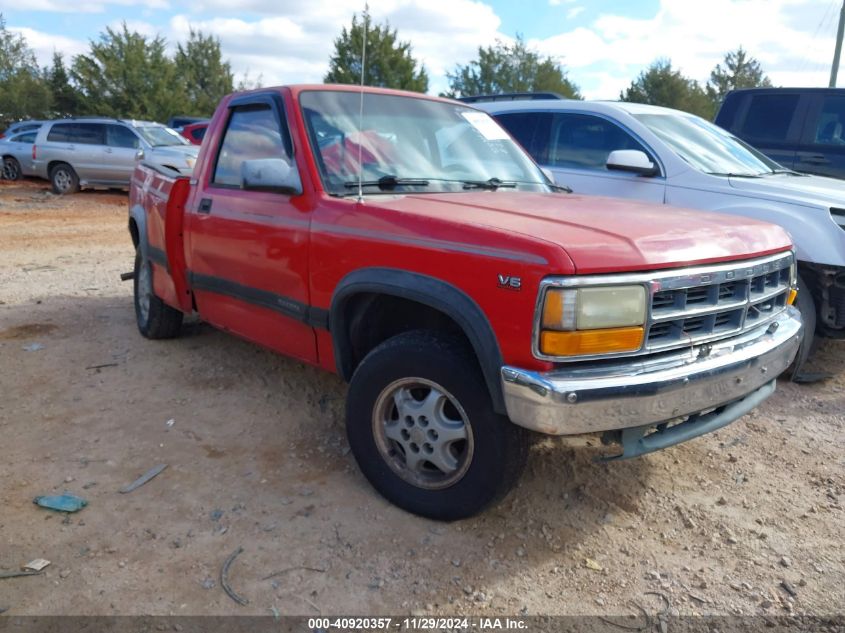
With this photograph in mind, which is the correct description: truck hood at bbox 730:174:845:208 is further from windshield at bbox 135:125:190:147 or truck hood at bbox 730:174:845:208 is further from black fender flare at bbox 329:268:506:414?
windshield at bbox 135:125:190:147

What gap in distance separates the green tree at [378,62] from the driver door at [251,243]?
2928 cm

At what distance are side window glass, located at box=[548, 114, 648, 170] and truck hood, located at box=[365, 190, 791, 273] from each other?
2.48 meters

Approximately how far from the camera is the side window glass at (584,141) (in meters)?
5.98

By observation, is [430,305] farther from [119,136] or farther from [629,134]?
[119,136]

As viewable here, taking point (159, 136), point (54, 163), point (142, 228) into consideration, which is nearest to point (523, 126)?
point (142, 228)

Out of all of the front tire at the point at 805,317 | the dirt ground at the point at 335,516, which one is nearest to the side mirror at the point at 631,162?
the front tire at the point at 805,317

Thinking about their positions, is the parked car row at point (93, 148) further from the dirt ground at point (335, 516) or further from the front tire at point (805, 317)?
the front tire at point (805, 317)

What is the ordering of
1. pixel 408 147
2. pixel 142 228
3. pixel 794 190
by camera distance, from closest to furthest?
pixel 408 147 → pixel 794 190 → pixel 142 228

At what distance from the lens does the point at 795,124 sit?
24.6ft

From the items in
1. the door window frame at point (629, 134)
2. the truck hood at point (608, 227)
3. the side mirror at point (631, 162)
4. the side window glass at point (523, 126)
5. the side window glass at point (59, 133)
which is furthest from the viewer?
the side window glass at point (59, 133)

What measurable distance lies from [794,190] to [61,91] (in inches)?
1525

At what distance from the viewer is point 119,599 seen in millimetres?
2566

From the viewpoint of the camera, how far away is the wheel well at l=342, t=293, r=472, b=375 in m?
3.29

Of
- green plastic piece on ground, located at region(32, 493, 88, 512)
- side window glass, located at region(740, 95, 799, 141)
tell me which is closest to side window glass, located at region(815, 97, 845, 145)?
side window glass, located at region(740, 95, 799, 141)
